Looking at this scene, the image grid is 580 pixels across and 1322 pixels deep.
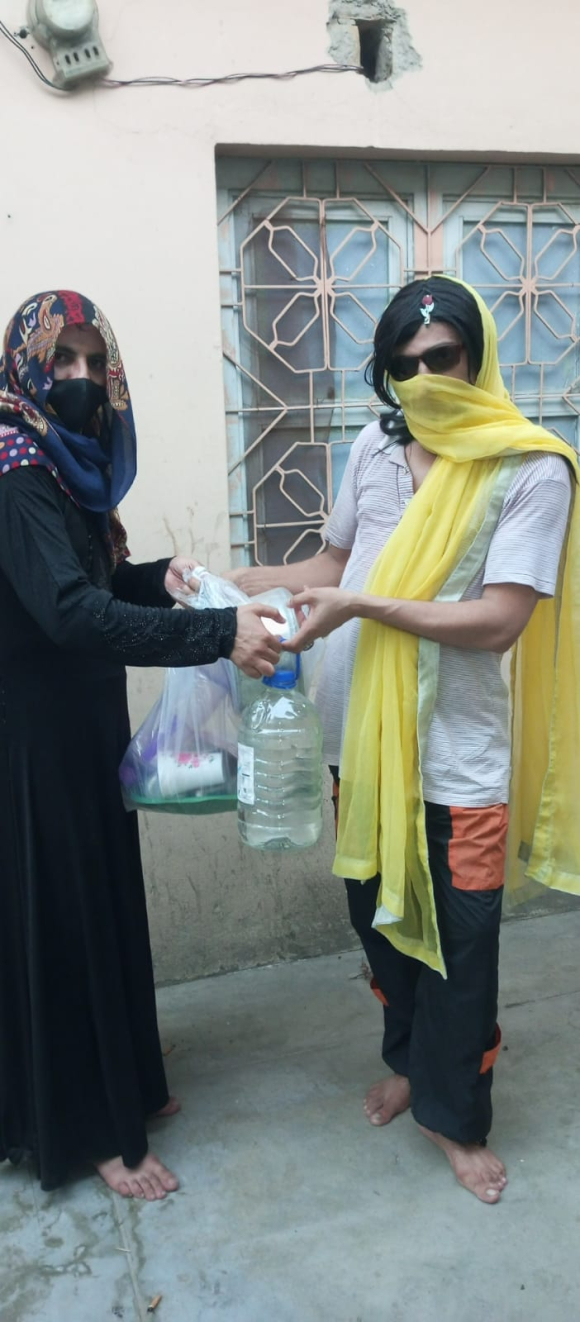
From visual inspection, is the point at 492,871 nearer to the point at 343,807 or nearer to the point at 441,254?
the point at 343,807

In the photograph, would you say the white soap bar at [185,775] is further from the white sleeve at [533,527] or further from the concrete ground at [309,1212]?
the concrete ground at [309,1212]

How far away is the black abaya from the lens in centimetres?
181

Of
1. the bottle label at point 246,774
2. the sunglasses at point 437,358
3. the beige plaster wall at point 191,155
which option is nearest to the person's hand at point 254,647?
the bottle label at point 246,774

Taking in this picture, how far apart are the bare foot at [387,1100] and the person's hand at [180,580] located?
52.1 inches

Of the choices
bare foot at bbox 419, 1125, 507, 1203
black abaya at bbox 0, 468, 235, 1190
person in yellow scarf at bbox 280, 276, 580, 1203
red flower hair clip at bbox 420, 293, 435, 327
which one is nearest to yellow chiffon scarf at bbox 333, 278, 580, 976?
person in yellow scarf at bbox 280, 276, 580, 1203

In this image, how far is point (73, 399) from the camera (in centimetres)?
191

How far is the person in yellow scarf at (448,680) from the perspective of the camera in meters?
1.87

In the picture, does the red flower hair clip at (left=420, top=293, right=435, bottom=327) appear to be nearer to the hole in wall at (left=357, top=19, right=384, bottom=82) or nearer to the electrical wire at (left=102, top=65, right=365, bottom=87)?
the electrical wire at (left=102, top=65, right=365, bottom=87)

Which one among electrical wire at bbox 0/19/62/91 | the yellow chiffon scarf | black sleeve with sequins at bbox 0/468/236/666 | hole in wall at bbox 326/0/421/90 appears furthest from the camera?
hole in wall at bbox 326/0/421/90

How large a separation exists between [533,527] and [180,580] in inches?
32.0

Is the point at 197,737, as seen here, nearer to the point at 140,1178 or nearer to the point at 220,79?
the point at 140,1178

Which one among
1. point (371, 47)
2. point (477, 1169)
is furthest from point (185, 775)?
point (371, 47)

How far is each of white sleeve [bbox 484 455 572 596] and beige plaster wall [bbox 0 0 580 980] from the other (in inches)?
48.2

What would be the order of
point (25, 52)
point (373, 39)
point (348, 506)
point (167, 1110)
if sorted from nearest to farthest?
1. point (348, 506)
2. point (167, 1110)
3. point (25, 52)
4. point (373, 39)
